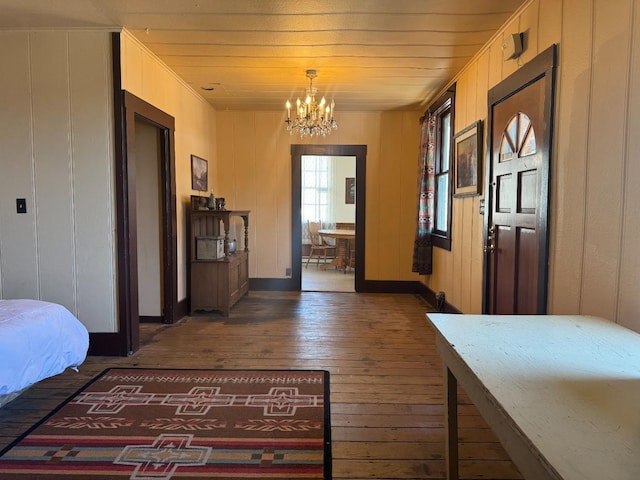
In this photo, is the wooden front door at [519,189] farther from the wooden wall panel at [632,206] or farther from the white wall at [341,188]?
the white wall at [341,188]

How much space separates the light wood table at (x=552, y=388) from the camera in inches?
32.0

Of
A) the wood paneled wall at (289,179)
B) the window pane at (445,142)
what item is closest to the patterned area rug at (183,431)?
the window pane at (445,142)

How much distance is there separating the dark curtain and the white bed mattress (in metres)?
3.73

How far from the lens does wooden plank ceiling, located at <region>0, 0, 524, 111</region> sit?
274 cm

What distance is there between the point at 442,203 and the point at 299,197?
6.45 ft

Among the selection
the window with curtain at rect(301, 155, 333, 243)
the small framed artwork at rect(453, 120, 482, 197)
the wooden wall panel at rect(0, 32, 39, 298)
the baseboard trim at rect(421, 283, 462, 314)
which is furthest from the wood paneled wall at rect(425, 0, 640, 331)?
the window with curtain at rect(301, 155, 333, 243)

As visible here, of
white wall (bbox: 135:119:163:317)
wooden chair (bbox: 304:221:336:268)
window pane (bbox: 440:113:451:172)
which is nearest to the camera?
white wall (bbox: 135:119:163:317)

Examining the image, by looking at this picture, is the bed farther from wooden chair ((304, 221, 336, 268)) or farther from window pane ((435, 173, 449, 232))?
wooden chair ((304, 221, 336, 268))

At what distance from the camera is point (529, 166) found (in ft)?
8.42

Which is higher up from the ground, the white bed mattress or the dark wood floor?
the white bed mattress

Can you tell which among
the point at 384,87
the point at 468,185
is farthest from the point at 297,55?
the point at 468,185

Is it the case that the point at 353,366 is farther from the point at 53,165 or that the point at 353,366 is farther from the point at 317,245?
the point at 317,245

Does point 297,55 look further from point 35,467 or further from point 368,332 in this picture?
point 35,467

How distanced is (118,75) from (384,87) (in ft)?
8.94
